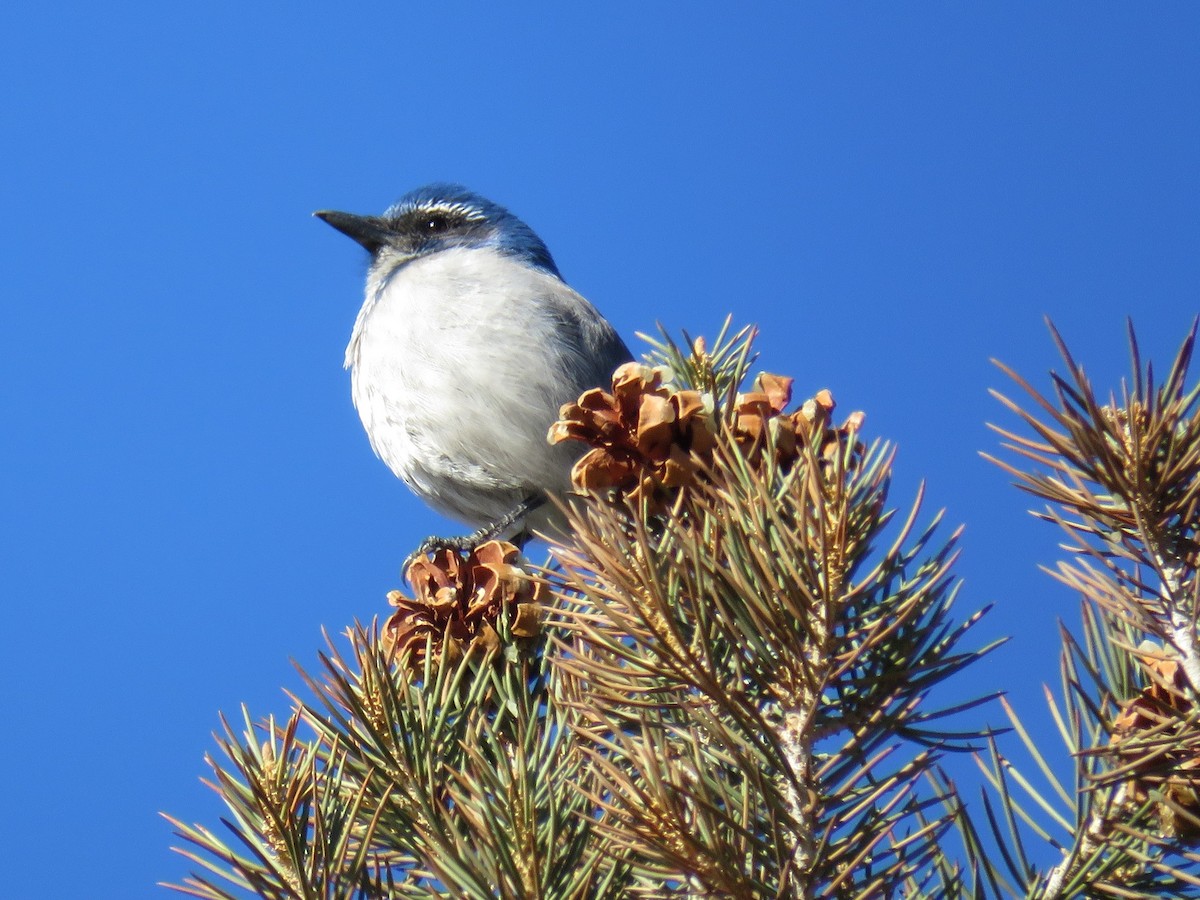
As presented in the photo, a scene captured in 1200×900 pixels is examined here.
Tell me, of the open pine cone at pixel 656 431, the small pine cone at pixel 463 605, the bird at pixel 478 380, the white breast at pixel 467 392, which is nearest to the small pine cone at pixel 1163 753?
the open pine cone at pixel 656 431

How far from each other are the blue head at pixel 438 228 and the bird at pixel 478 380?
0.62m

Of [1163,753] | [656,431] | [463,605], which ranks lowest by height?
[1163,753]

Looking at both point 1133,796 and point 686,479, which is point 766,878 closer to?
point 1133,796

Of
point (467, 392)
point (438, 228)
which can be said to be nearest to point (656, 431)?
point (467, 392)

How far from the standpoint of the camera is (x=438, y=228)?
647 cm

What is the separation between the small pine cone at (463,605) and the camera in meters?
2.00

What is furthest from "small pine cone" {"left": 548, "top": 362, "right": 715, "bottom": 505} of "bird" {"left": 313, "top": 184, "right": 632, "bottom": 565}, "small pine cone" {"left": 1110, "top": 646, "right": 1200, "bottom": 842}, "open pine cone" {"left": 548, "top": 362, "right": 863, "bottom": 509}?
"bird" {"left": 313, "top": 184, "right": 632, "bottom": 565}

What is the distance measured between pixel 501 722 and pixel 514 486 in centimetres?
295

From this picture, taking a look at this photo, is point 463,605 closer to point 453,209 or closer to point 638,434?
point 638,434

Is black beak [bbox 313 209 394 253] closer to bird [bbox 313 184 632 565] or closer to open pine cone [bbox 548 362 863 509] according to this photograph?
bird [bbox 313 184 632 565]

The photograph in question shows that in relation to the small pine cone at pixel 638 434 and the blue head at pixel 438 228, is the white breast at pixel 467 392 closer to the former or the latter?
the blue head at pixel 438 228

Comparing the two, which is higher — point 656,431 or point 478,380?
point 478,380

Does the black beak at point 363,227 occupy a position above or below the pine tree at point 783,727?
above

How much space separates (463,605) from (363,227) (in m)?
4.76
